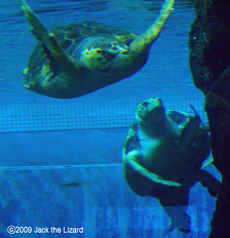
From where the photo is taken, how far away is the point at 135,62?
16.8ft

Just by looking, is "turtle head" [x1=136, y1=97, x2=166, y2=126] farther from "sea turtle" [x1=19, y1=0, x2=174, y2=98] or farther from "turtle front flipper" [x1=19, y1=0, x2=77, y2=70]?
"turtle front flipper" [x1=19, y1=0, x2=77, y2=70]

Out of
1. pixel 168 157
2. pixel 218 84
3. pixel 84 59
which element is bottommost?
pixel 168 157

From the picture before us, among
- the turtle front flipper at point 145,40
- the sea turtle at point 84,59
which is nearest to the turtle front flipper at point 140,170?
the sea turtle at point 84,59

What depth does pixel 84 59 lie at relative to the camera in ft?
16.0

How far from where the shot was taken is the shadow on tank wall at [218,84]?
4.12 meters

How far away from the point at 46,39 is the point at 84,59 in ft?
2.46

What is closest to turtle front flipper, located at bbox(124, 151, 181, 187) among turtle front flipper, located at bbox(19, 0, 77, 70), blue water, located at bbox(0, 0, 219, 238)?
blue water, located at bbox(0, 0, 219, 238)

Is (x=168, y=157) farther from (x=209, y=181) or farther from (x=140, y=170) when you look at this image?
(x=209, y=181)

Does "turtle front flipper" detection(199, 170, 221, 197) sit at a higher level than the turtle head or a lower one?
Result: lower

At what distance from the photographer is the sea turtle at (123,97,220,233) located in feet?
16.7

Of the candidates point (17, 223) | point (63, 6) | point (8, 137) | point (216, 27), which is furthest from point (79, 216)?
point (8, 137)

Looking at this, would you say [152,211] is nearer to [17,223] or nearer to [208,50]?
[17,223]

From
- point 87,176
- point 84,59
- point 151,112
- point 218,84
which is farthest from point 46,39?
point 87,176

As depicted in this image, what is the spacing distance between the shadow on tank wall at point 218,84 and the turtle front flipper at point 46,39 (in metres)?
2.29
